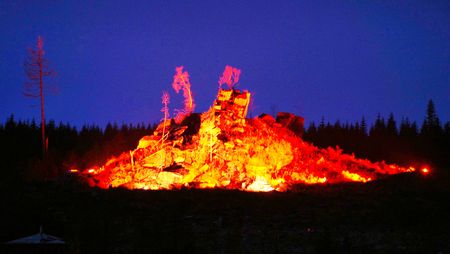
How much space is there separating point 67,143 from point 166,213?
58361mm

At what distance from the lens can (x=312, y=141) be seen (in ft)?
230

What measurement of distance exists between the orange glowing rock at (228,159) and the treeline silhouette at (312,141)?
1751cm

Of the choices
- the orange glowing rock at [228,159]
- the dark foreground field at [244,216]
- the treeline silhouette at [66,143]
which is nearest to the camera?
the dark foreground field at [244,216]

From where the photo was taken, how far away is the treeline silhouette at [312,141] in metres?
60.7

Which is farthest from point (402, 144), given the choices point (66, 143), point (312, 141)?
point (66, 143)

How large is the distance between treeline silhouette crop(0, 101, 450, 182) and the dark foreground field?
78.8ft

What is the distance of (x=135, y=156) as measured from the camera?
34875 mm

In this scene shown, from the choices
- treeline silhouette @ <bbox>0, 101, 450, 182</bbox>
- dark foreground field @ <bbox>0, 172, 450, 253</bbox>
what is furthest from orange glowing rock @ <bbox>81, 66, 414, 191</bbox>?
treeline silhouette @ <bbox>0, 101, 450, 182</bbox>

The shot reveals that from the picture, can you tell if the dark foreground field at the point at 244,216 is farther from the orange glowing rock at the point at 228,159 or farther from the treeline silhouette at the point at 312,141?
the treeline silhouette at the point at 312,141

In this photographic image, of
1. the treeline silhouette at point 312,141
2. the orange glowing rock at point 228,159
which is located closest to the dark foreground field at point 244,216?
the orange glowing rock at point 228,159

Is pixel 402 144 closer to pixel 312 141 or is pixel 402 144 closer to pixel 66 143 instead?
pixel 312 141

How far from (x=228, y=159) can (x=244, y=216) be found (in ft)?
26.2

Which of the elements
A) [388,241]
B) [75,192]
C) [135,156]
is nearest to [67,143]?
[135,156]

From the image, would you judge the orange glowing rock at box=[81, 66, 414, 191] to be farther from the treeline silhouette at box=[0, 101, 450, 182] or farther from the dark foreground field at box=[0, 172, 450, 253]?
the treeline silhouette at box=[0, 101, 450, 182]
